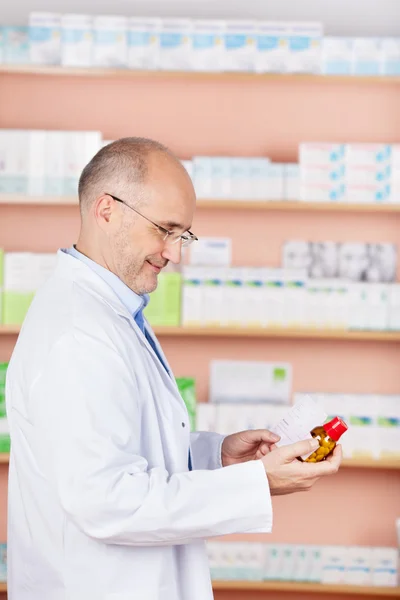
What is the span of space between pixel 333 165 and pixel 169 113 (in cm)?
88

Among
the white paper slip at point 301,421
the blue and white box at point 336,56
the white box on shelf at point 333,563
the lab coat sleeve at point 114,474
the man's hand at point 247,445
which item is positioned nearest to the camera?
the lab coat sleeve at point 114,474

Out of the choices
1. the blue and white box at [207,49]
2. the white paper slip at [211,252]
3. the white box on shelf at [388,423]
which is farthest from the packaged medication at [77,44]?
the white box on shelf at [388,423]

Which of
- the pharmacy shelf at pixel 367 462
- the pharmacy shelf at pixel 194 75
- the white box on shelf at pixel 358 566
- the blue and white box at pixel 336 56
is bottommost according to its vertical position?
the white box on shelf at pixel 358 566

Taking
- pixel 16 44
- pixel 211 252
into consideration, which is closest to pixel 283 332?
pixel 211 252

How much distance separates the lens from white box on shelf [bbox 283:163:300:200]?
3.55m

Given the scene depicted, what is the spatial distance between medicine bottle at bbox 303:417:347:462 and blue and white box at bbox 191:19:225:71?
2270 millimetres

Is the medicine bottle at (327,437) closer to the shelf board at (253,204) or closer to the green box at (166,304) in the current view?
the green box at (166,304)

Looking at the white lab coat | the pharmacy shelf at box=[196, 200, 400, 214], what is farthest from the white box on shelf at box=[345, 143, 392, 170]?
the white lab coat

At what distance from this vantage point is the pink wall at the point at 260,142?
3896 millimetres

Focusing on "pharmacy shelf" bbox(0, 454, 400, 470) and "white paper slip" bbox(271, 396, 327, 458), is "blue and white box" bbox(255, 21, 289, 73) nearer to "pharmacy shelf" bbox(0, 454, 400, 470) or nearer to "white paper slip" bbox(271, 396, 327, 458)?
"pharmacy shelf" bbox(0, 454, 400, 470)

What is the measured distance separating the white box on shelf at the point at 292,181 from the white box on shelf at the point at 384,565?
162 cm

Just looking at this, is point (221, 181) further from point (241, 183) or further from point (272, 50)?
point (272, 50)

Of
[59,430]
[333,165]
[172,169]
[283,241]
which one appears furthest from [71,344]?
[283,241]

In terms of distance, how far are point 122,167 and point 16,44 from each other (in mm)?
2301
